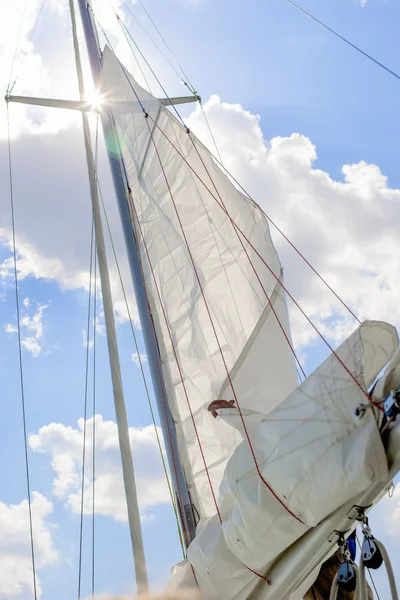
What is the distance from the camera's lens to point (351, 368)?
10.5 feet

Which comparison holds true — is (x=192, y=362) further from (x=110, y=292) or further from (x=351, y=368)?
(x=351, y=368)

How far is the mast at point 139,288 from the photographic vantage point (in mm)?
5102

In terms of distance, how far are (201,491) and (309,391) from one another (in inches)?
80.5

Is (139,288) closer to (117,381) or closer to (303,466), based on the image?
(117,381)

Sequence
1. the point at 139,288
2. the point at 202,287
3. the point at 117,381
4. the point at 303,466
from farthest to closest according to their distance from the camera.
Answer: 1. the point at 117,381
2. the point at 139,288
3. the point at 202,287
4. the point at 303,466

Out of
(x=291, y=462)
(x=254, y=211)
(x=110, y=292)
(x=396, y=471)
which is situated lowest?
(x=396, y=471)

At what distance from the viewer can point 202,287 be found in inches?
224

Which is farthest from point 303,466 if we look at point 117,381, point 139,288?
point 117,381

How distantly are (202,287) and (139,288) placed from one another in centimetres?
62

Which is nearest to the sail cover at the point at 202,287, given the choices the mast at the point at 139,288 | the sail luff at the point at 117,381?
the mast at the point at 139,288

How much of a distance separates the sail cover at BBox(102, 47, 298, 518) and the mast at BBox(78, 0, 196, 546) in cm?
6

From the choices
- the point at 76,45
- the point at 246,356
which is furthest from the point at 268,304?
the point at 76,45

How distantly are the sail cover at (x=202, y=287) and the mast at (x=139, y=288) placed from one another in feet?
0.20

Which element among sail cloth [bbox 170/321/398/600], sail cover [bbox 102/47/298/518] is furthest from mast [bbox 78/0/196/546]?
sail cloth [bbox 170/321/398/600]
